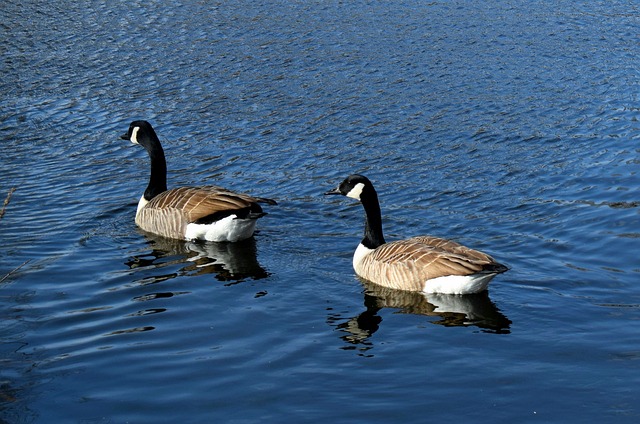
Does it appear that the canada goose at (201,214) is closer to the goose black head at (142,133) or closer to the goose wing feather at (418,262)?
the goose black head at (142,133)

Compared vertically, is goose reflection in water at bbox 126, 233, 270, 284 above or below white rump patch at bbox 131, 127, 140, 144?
below

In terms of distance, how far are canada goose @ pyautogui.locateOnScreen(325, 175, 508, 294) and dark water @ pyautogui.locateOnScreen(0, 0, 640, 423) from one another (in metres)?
0.24

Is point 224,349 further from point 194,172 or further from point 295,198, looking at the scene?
point 194,172

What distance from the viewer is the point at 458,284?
1030 centimetres

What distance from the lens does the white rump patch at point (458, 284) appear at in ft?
33.3

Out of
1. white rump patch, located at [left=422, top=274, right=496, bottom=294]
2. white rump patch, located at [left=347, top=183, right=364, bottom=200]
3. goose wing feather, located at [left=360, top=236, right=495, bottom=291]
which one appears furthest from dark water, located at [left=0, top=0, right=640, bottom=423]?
white rump patch, located at [left=347, top=183, right=364, bottom=200]

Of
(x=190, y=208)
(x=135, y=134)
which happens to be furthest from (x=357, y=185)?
(x=135, y=134)

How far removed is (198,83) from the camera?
66.1ft

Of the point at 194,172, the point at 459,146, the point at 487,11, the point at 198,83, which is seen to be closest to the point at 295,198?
the point at 194,172

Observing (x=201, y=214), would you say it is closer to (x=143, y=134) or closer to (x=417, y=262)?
(x=143, y=134)

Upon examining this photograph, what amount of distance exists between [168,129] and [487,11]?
10.7 meters

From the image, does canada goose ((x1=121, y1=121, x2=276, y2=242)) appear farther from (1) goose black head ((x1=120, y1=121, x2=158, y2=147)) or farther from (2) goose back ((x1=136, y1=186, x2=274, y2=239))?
(1) goose black head ((x1=120, y1=121, x2=158, y2=147))

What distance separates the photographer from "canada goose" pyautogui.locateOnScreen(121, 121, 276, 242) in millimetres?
12273

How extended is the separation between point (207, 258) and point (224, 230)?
56 centimetres
